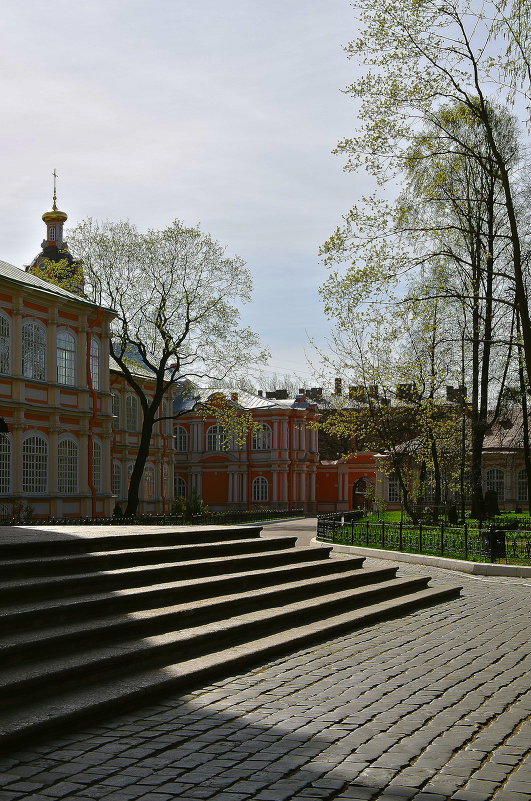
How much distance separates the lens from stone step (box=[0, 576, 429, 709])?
5.81 m

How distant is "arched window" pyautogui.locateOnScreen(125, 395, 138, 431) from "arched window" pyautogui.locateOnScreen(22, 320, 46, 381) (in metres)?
14.4

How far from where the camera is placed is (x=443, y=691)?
705 cm

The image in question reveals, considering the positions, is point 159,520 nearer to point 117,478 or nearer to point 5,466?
point 5,466

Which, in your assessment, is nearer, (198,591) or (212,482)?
(198,591)

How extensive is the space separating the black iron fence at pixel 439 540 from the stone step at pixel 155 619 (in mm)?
7294

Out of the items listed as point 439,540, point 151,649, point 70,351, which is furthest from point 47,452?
point 151,649

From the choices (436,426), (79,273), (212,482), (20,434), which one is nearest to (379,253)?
(436,426)

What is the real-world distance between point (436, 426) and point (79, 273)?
754 inches

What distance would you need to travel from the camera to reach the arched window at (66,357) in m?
33.4

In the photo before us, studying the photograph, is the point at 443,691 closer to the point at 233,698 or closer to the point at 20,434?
the point at 233,698

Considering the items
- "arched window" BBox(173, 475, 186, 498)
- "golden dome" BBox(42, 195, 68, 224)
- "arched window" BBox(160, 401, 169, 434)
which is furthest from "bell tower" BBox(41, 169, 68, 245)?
"arched window" BBox(173, 475, 186, 498)

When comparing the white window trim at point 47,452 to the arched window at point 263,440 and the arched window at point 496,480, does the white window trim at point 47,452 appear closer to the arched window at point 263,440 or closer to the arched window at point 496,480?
the arched window at point 263,440

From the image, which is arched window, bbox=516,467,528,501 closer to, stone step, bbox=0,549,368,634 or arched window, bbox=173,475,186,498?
arched window, bbox=173,475,186,498

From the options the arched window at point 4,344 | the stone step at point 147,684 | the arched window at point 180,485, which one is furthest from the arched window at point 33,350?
the arched window at point 180,485
